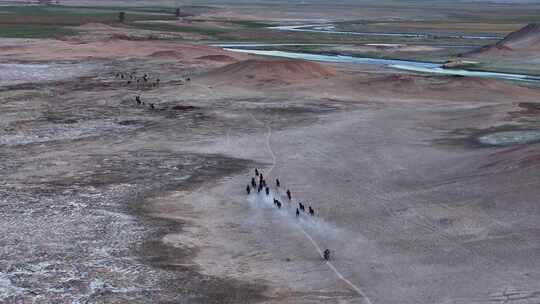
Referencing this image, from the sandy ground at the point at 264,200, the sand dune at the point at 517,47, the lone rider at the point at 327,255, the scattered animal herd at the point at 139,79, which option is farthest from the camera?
the sand dune at the point at 517,47

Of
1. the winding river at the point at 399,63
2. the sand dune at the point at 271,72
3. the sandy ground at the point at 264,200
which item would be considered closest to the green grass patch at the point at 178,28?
the winding river at the point at 399,63

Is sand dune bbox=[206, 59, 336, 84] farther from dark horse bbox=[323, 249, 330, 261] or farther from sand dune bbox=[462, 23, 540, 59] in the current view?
dark horse bbox=[323, 249, 330, 261]

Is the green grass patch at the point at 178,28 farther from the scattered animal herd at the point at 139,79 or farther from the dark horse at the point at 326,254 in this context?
the dark horse at the point at 326,254

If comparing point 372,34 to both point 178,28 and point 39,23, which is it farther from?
point 39,23

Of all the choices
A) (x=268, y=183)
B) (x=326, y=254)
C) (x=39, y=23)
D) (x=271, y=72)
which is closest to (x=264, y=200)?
(x=268, y=183)

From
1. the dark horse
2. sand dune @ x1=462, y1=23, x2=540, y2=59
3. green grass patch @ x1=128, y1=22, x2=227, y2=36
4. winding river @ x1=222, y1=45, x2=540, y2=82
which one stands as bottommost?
green grass patch @ x1=128, y1=22, x2=227, y2=36

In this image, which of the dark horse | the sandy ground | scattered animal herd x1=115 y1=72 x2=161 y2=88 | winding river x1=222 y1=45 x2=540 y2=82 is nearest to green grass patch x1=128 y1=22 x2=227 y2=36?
winding river x1=222 y1=45 x2=540 y2=82

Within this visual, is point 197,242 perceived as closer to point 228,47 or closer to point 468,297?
point 468,297

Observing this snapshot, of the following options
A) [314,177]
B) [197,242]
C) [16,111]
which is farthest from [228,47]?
[197,242]
